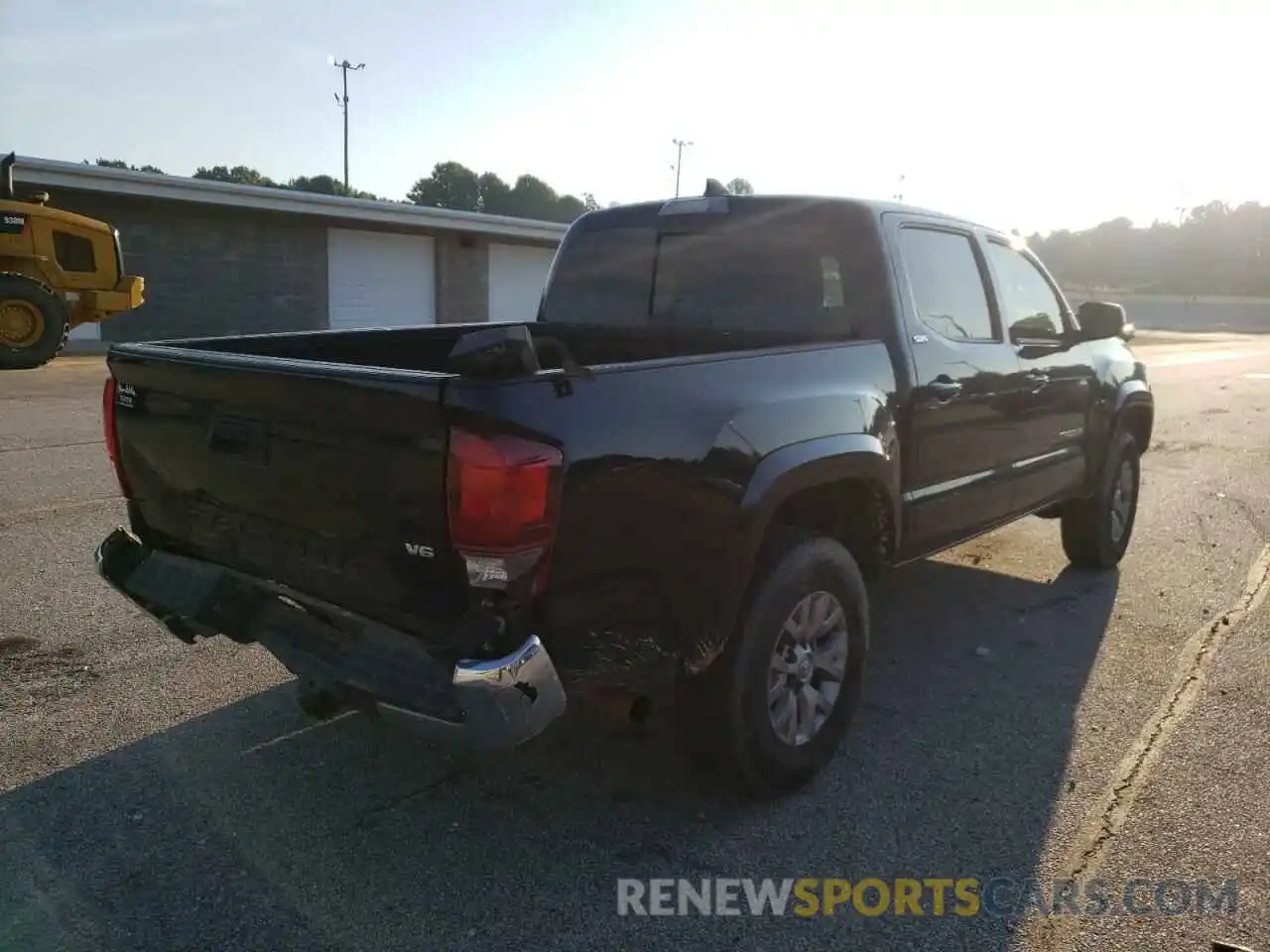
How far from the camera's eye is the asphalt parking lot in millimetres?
2791

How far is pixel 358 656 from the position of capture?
2781mm

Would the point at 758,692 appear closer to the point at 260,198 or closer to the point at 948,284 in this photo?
the point at 948,284

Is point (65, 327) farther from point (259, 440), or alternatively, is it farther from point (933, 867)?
point (933, 867)

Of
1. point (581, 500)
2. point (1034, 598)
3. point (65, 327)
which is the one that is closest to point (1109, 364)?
point (1034, 598)

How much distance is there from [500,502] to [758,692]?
1.19 m

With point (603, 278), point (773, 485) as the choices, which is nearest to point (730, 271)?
point (603, 278)

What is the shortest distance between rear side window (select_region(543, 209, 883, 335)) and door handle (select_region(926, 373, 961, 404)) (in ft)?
1.29

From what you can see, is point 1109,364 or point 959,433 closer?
point 959,433

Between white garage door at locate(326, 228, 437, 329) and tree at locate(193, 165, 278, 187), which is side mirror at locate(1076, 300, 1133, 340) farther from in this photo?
tree at locate(193, 165, 278, 187)

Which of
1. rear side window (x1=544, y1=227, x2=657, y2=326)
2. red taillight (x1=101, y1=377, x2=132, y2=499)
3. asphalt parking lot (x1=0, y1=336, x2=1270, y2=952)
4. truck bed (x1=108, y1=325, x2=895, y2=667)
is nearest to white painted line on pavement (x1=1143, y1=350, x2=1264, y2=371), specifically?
asphalt parking lot (x1=0, y1=336, x2=1270, y2=952)

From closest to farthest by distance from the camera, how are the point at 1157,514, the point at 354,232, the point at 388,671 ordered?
the point at 388,671
the point at 1157,514
the point at 354,232

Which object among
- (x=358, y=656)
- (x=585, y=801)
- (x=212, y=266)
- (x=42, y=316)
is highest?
(x=212, y=266)

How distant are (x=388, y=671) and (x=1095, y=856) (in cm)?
218

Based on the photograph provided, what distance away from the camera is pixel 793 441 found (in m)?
3.35
